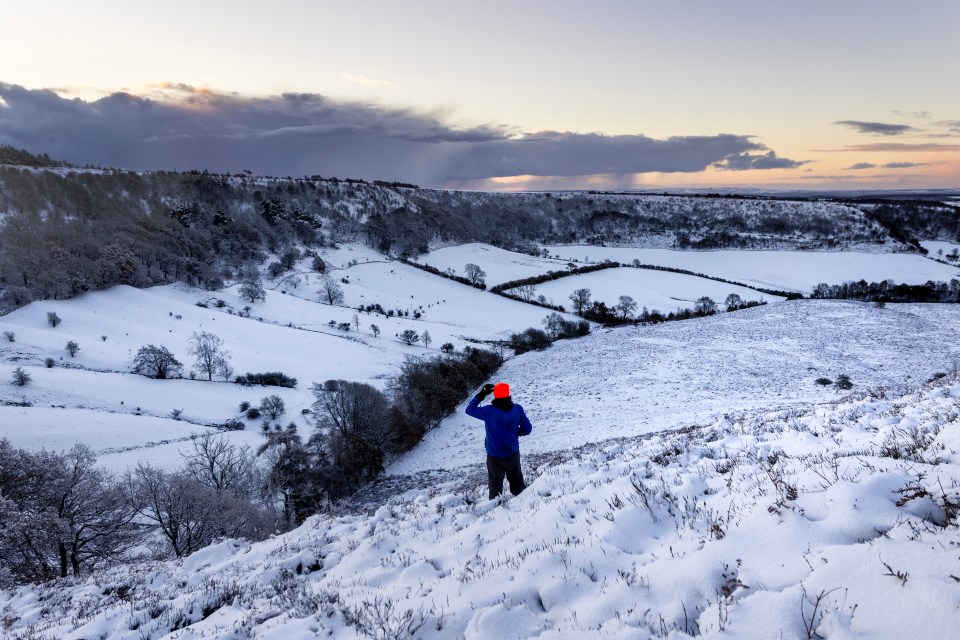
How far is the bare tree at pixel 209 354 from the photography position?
150ft

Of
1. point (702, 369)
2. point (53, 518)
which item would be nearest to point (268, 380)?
point (53, 518)

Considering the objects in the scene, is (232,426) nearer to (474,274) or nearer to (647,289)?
(474,274)

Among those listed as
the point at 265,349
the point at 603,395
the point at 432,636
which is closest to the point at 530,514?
the point at 432,636

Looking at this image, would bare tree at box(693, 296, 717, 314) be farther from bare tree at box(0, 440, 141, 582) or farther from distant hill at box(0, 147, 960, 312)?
bare tree at box(0, 440, 141, 582)

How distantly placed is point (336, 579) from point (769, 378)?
141ft

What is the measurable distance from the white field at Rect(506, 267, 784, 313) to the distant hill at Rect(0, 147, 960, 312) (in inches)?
1691

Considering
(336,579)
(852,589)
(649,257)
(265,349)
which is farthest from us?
(649,257)

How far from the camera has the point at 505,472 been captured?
971 centimetres

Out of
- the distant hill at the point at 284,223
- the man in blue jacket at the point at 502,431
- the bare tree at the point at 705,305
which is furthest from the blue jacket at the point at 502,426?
the distant hill at the point at 284,223

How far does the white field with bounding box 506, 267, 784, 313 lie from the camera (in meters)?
82.5

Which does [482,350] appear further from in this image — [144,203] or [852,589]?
[144,203]

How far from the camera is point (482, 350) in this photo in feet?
180

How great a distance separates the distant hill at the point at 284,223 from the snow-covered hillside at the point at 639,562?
71.2 metres

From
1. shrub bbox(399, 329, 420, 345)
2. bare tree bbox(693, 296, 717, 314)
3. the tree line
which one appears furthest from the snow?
bare tree bbox(693, 296, 717, 314)
